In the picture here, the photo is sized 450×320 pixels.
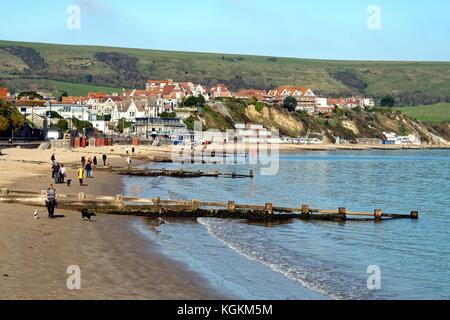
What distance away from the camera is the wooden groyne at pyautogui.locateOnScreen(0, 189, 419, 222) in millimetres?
37031

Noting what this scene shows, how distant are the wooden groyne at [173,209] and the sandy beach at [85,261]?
1397 millimetres

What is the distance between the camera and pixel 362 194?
2608 inches

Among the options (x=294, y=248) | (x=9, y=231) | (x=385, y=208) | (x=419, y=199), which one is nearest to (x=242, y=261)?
(x=294, y=248)

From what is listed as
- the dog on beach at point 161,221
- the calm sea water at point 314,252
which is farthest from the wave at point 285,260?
the dog on beach at point 161,221

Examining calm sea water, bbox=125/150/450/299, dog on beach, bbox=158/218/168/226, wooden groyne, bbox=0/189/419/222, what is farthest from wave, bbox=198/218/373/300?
dog on beach, bbox=158/218/168/226

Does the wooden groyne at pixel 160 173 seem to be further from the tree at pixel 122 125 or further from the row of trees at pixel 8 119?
the tree at pixel 122 125

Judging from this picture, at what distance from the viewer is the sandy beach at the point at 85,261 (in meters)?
19.5

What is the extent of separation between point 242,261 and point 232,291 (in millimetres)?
5955

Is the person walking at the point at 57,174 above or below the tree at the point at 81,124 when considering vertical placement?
below

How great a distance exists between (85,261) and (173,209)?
53.2ft

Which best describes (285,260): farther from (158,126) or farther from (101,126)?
(158,126)

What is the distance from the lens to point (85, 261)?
23.9m

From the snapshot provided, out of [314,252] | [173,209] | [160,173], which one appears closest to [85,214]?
[173,209]
